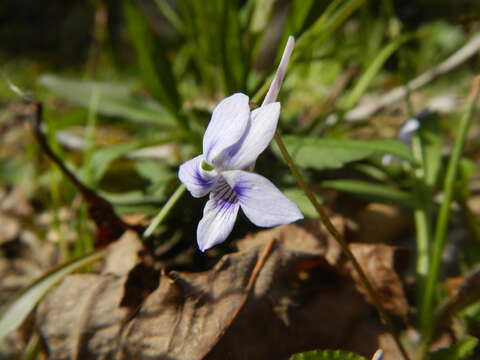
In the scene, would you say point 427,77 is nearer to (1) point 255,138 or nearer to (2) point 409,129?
(2) point 409,129

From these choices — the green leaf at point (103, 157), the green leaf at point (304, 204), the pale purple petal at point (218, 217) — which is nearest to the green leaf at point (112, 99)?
the green leaf at point (103, 157)

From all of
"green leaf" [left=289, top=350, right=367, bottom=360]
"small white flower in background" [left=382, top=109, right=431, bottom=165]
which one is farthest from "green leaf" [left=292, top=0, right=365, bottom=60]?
"green leaf" [left=289, top=350, right=367, bottom=360]

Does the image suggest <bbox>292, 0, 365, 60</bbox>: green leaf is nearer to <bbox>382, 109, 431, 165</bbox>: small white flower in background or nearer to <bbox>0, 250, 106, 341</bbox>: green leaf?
<bbox>382, 109, 431, 165</bbox>: small white flower in background

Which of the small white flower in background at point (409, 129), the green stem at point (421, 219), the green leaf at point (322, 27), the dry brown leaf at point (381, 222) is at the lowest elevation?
the dry brown leaf at point (381, 222)

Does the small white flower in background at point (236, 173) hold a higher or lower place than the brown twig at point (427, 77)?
higher

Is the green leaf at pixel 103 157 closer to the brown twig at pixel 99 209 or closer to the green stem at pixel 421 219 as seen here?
the brown twig at pixel 99 209
